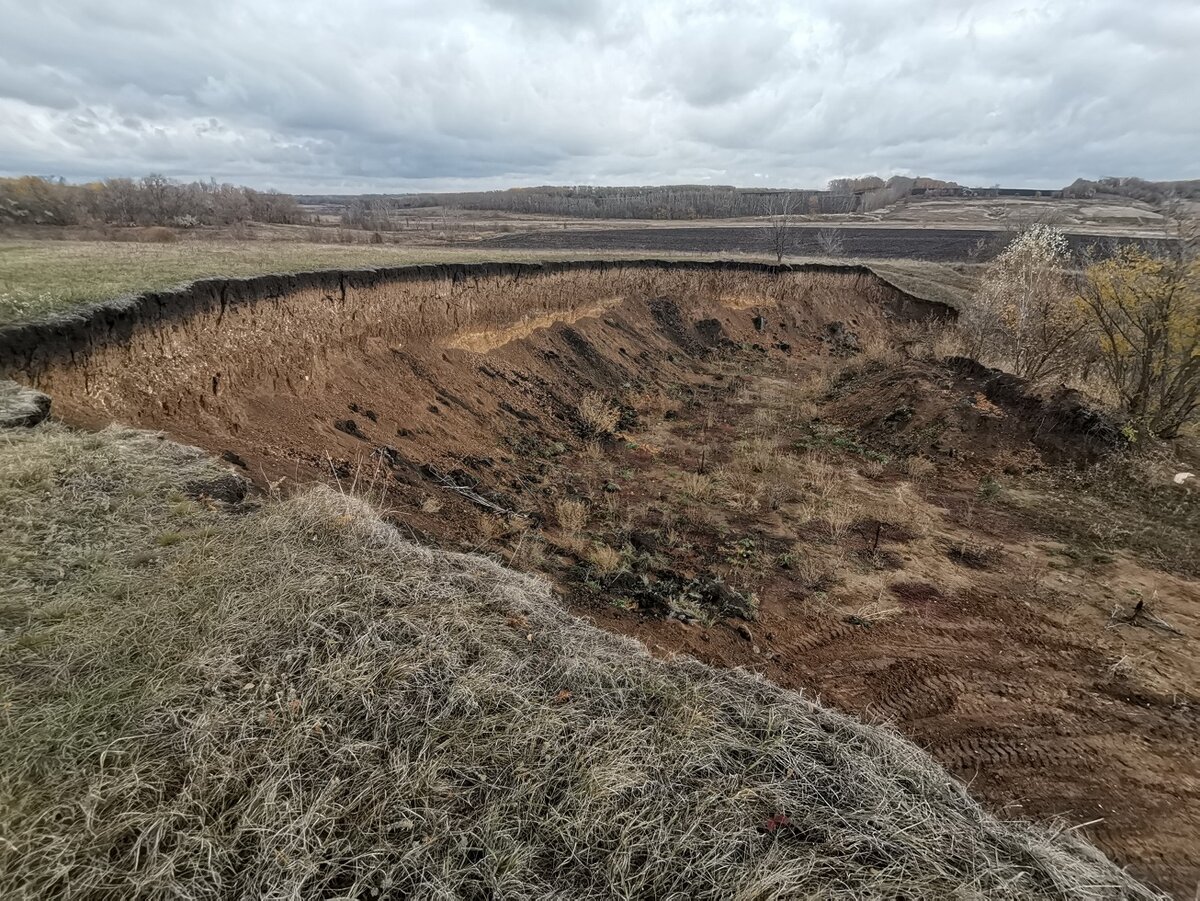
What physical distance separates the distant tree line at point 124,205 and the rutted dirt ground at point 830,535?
32.9 metres

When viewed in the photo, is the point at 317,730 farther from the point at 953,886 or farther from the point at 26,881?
the point at 953,886

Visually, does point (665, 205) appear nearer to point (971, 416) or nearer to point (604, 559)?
point (971, 416)

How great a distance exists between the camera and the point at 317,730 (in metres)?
2.87

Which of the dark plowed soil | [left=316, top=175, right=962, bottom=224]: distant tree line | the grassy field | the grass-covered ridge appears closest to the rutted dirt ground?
the grassy field

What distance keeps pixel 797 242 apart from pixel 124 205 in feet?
186

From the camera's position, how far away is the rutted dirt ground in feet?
18.8

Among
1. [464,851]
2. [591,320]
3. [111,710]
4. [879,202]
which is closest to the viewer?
[464,851]

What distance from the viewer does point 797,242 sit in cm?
5781

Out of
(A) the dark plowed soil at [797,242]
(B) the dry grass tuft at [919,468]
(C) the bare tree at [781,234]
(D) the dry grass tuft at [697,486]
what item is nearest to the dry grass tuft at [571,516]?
(D) the dry grass tuft at [697,486]

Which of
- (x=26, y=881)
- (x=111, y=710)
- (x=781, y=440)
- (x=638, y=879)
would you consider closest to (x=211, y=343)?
(x=111, y=710)

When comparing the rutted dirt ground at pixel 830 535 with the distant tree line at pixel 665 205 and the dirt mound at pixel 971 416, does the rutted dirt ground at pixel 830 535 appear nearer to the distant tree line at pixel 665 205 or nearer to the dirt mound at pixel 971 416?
the dirt mound at pixel 971 416

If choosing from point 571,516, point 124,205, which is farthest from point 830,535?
point 124,205

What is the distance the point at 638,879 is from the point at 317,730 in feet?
5.63

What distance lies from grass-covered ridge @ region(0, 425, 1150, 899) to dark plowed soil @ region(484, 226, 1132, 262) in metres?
38.8
